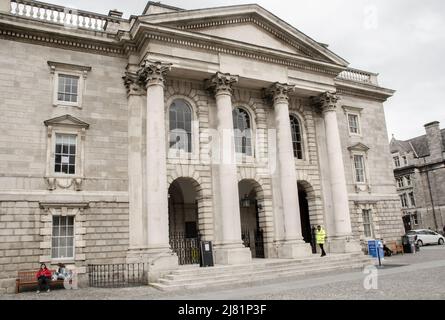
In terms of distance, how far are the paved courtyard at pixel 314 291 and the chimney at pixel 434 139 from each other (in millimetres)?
36369

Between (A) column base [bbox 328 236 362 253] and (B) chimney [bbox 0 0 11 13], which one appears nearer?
(B) chimney [bbox 0 0 11 13]

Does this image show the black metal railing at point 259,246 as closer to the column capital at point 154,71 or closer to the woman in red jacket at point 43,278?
the column capital at point 154,71

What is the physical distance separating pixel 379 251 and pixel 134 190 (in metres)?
11.9

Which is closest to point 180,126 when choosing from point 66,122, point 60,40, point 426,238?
point 66,122

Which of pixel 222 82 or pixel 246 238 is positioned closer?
pixel 222 82

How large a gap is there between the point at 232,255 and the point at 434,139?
132 ft

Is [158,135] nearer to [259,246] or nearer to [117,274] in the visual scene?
[117,274]

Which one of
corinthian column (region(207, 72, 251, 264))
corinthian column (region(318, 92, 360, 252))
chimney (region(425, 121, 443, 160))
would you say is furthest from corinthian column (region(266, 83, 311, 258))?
chimney (region(425, 121, 443, 160))

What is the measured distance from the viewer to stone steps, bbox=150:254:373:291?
1459 centimetres

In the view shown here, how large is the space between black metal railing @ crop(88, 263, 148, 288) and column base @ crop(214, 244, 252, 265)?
350 cm

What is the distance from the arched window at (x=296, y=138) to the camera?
23.4 metres

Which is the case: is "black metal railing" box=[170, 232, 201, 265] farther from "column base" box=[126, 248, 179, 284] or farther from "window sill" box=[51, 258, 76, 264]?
"window sill" box=[51, 258, 76, 264]

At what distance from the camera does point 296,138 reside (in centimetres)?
2358

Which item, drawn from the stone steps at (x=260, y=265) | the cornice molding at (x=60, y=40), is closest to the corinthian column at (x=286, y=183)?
the stone steps at (x=260, y=265)
